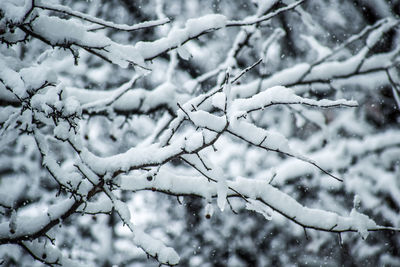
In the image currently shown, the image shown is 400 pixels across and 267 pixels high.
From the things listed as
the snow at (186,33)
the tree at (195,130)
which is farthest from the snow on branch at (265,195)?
the snow at (186,33)

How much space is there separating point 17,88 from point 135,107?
1.43 meters

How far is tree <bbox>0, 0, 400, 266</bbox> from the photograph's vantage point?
1328 millimetres

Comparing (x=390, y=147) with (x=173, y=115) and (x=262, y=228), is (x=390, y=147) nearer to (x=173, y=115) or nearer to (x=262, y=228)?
(x=262, y=228)

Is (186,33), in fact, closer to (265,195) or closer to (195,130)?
(195,130)

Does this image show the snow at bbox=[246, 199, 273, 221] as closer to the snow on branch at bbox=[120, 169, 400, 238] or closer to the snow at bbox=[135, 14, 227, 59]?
the snow on branch at bbox=[120, 169, 400, 238]

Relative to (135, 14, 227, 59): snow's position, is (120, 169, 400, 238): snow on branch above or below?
below

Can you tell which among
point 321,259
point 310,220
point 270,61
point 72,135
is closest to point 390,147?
point 270,61

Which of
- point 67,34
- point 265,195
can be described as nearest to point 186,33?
point 67,34

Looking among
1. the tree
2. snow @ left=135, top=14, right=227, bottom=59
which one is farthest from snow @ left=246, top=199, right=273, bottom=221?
snow @ left=135, top=14, right=227, bottom=59

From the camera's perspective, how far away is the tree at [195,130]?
1328 mm

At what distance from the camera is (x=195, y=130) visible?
1352mm

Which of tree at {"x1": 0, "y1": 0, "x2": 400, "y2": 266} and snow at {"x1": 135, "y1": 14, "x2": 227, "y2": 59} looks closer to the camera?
tree at {"x1": 0, "y1": 0, "x2": 400, "y2": 266}

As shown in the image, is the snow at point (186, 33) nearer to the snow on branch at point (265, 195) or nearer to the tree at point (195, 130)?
the tree at point (195, 130)

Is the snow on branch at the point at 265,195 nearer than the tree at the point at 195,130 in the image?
No
